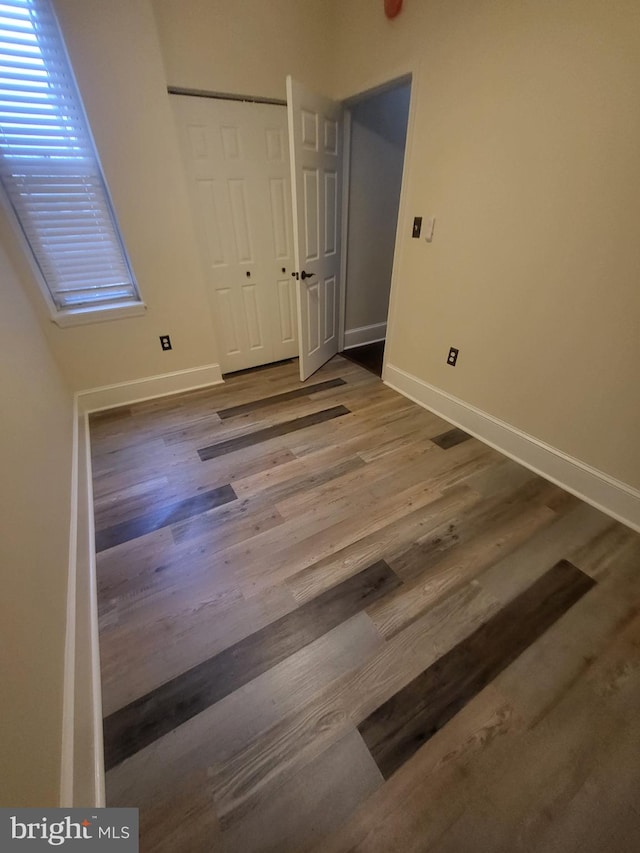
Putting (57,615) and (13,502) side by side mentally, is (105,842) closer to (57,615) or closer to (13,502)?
(57,615)

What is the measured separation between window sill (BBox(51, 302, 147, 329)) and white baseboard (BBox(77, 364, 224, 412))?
465 mm

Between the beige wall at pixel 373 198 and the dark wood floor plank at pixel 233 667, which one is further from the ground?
the beige wall at pixel 373 198

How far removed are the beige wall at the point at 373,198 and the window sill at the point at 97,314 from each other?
6.28 ft

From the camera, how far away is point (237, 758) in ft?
3.10

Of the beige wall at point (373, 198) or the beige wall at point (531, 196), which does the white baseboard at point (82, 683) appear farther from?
the beige wall at point (373, 198)

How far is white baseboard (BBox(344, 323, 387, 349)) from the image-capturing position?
3.52 m

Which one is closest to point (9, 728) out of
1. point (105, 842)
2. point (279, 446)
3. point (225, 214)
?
point (105, 842)

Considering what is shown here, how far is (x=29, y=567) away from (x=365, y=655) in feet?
3.48

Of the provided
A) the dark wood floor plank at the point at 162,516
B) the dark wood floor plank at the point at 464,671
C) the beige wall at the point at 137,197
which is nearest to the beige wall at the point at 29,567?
the dark wood floor plank at the point at 162,516

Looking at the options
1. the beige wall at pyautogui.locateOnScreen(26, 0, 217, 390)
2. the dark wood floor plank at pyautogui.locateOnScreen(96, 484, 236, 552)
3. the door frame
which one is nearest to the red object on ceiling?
the door frame

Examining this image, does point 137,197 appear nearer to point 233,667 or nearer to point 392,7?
point 392,7

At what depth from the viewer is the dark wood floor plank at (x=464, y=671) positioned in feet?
3.19

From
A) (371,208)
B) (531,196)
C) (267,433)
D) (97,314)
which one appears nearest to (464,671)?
(267,433)

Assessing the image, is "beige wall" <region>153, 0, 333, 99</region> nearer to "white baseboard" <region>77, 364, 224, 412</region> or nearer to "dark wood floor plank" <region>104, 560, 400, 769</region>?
"white baseboard" <region>77, 364, 224, 412</region>
